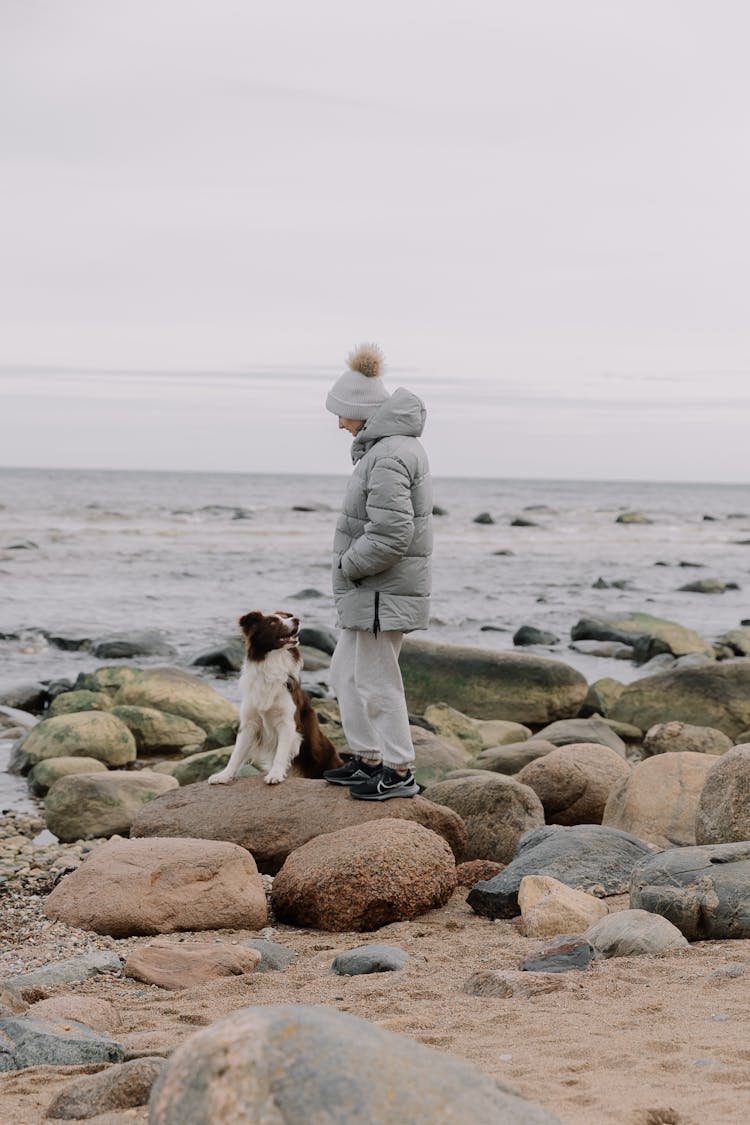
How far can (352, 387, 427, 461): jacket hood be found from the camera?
6.81 m

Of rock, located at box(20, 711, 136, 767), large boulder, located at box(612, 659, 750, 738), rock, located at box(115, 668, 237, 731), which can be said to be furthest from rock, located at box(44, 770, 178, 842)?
large boulder, located at box(612, 659, 750, 738)

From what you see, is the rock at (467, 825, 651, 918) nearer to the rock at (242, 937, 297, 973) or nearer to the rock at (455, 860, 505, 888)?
the rock at (455, 860, 505, 888)

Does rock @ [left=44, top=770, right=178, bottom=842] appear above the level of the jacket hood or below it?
below

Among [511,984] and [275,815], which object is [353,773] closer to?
[275,815]

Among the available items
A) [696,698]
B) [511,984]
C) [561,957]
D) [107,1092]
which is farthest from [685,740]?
[107,1092]

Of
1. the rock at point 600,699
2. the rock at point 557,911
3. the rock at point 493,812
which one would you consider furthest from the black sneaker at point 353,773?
the rock at point 600,699

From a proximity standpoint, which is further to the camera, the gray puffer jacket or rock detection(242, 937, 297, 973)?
the gray puffer jacket

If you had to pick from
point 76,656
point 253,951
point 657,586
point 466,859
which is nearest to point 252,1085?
point 253,951

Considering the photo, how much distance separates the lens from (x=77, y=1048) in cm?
414

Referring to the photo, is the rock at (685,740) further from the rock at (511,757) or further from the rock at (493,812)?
the rock at (493,812)

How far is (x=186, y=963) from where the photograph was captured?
548 cm

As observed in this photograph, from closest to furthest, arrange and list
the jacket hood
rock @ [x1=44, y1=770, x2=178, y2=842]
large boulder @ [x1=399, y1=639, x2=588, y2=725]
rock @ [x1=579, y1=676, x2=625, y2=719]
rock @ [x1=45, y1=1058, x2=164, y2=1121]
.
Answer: rock @ [x1=45, y1=1058, x2=164, y2=1121] → the jacket hood → rock @ [x1=44, y1=770, x2=178, y2=842] → large boulder @ [x1=399, y1=639, x2=588, y2=725] → rock @ [x1=579, y1=676, x2=625, y2=719]

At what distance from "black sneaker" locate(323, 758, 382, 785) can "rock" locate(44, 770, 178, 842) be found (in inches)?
76.2

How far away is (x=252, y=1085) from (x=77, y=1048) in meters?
1.87
